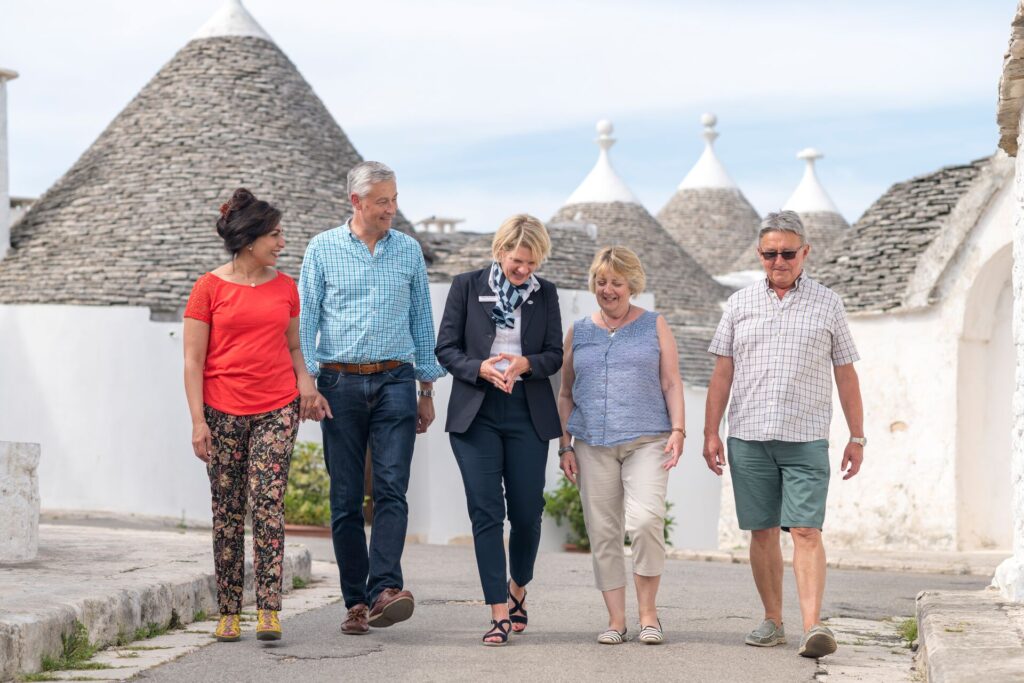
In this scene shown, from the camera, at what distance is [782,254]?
6.23m

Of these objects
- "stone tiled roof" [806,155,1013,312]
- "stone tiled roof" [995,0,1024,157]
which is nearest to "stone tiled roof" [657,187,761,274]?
"stone tiled roof" [806,155,1013,312]

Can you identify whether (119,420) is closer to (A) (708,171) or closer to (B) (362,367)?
(B) (362,367)

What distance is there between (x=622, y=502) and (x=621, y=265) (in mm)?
1025

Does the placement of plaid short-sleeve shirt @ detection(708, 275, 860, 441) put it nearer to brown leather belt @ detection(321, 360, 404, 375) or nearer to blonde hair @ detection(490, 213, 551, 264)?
blonde hair @ detection(490, 213, 551, 264)

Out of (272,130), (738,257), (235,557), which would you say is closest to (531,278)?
(235,557)

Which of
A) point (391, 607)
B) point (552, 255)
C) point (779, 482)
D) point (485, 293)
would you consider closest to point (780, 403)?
point (779, 482)

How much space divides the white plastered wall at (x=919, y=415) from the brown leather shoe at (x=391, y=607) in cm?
911

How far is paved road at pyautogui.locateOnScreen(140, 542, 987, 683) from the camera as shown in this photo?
5.47 meters

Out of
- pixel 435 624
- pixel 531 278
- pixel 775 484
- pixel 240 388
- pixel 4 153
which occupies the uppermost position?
pixel 4 153

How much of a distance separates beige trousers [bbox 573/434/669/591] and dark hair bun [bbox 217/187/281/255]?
1640 mm

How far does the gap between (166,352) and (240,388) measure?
43.1 feet

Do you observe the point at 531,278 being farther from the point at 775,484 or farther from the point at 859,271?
the point at 859,271

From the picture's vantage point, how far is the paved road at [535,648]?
5.47 metres

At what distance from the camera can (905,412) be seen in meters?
14.7
